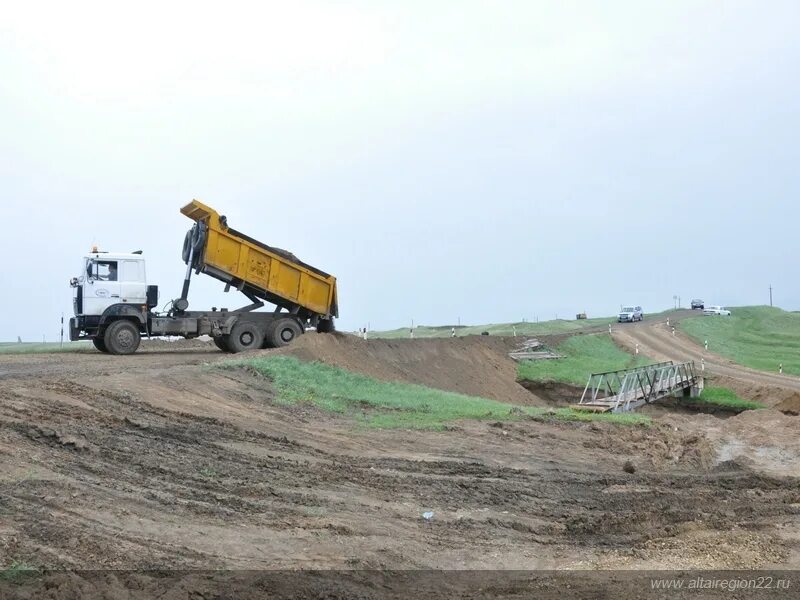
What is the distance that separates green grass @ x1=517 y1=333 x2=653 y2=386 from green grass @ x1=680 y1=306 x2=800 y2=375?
6.29 m

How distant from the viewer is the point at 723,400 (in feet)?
103

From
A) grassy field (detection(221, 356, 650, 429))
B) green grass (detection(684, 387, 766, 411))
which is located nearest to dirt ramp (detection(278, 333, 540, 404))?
grassy field (detection(221, 356, 650, 429))

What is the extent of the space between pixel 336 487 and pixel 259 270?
1478 cm

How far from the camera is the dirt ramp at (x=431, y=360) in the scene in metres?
23.2

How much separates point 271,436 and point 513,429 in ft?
17.8

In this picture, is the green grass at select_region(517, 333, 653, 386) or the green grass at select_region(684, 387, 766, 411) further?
the green grass at select_region(517, 333, 653, 386)

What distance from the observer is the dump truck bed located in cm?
2316

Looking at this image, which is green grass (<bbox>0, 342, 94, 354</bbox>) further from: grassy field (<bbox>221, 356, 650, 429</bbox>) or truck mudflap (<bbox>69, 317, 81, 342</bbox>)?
grassy field (<bbox>221, 356, 650, 429</bbox>)

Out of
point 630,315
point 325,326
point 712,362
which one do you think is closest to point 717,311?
point 630,315

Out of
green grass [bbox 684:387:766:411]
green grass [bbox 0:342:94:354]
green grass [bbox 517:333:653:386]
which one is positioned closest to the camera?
green grass [bbox 0:342:94:354]

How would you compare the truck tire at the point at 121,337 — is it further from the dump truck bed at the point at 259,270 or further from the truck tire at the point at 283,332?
the truck tire at the point at 283,332

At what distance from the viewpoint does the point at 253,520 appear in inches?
324

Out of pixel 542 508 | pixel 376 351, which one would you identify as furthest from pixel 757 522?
pixel 376 351

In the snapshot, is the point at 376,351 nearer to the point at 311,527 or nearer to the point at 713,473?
the point at 713,473
